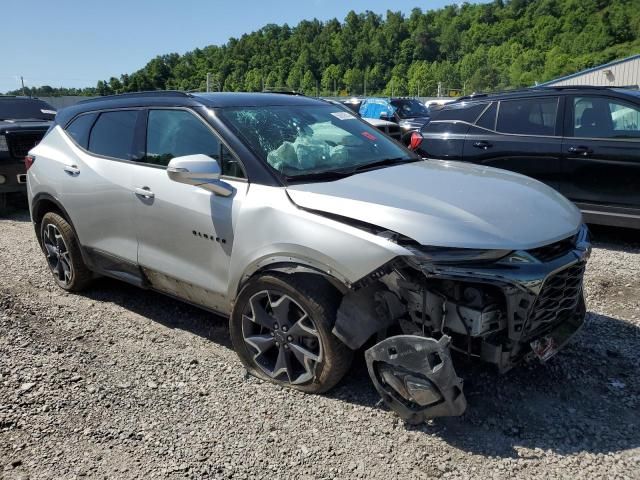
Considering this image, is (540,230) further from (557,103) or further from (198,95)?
(557,103)

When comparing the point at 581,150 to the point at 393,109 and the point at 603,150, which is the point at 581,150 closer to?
the point at 603,150

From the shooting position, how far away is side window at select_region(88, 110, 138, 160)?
4.28 meters

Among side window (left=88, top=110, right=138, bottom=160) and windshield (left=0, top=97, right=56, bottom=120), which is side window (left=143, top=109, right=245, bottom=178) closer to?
side window (left=88, top=110, right=138, bottom=160)

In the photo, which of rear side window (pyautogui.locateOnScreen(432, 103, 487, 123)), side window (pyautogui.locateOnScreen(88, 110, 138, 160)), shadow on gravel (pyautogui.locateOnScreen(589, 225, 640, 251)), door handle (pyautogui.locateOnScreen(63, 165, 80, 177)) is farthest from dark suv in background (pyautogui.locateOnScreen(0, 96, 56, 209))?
shadow on gravel (pyautogui.locateOnScreen(589, 225, 640, 251))

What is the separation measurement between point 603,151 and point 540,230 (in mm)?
3894

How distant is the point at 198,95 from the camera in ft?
13.0

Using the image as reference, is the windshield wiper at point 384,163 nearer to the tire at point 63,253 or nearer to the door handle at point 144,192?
the door handle at point 144,192

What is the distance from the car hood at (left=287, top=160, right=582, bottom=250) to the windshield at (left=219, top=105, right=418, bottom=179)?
0.24m

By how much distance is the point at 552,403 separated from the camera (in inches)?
126

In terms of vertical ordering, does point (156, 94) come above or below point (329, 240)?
above

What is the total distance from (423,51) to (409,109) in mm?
116264

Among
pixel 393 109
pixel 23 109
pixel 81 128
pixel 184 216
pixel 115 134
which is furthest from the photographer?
pixel 393 109

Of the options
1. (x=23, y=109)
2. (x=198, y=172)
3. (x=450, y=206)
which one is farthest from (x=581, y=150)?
(x=23, y=109)

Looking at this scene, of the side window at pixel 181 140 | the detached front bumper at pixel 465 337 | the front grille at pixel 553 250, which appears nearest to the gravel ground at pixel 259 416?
the detached front bumper at pixel 465 337
